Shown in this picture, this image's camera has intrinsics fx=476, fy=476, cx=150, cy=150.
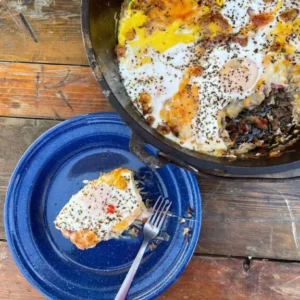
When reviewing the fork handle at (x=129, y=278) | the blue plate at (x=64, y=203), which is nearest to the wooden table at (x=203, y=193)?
the blue plate at (x=64, y=203)

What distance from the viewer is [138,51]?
1643 mm

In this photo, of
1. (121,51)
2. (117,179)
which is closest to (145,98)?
(121,51)

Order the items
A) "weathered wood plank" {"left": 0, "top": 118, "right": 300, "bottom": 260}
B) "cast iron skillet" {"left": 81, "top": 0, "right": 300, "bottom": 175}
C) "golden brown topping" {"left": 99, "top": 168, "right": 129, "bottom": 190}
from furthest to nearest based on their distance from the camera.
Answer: "weathered wood plank" {"left": 0, "top": 118, "right": 300, "bottom": 260}
"golden brown topping" {"left": 99, "top": 168, "right": 129, "bottom": 190}
"cast iron skillet" {"left": 81, "top": 0, "right": 300, "bottom": 175}

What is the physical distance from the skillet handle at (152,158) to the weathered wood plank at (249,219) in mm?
382

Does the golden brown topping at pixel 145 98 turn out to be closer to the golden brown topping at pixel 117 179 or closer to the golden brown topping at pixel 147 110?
the golden brown topping at pixel 147 110

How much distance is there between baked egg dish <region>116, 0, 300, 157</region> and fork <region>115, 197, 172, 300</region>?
0.28m

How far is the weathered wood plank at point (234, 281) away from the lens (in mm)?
1829

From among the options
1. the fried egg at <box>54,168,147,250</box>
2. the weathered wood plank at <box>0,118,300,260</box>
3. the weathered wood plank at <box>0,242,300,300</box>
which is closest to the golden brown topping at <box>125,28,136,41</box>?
the fried egg at <box>54,168,147,250</box>

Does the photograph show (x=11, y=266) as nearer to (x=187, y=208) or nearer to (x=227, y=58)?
(x=187, y=208)

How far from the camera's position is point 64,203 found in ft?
5.95

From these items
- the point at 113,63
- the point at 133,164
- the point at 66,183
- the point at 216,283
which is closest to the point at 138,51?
the point at 113,63

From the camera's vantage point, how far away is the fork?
169 cm

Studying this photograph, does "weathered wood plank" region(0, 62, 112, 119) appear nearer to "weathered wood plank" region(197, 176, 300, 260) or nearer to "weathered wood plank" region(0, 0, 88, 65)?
"weathered wood plank" region(0, 0, 88, 65)

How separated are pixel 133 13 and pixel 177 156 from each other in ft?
1.86
